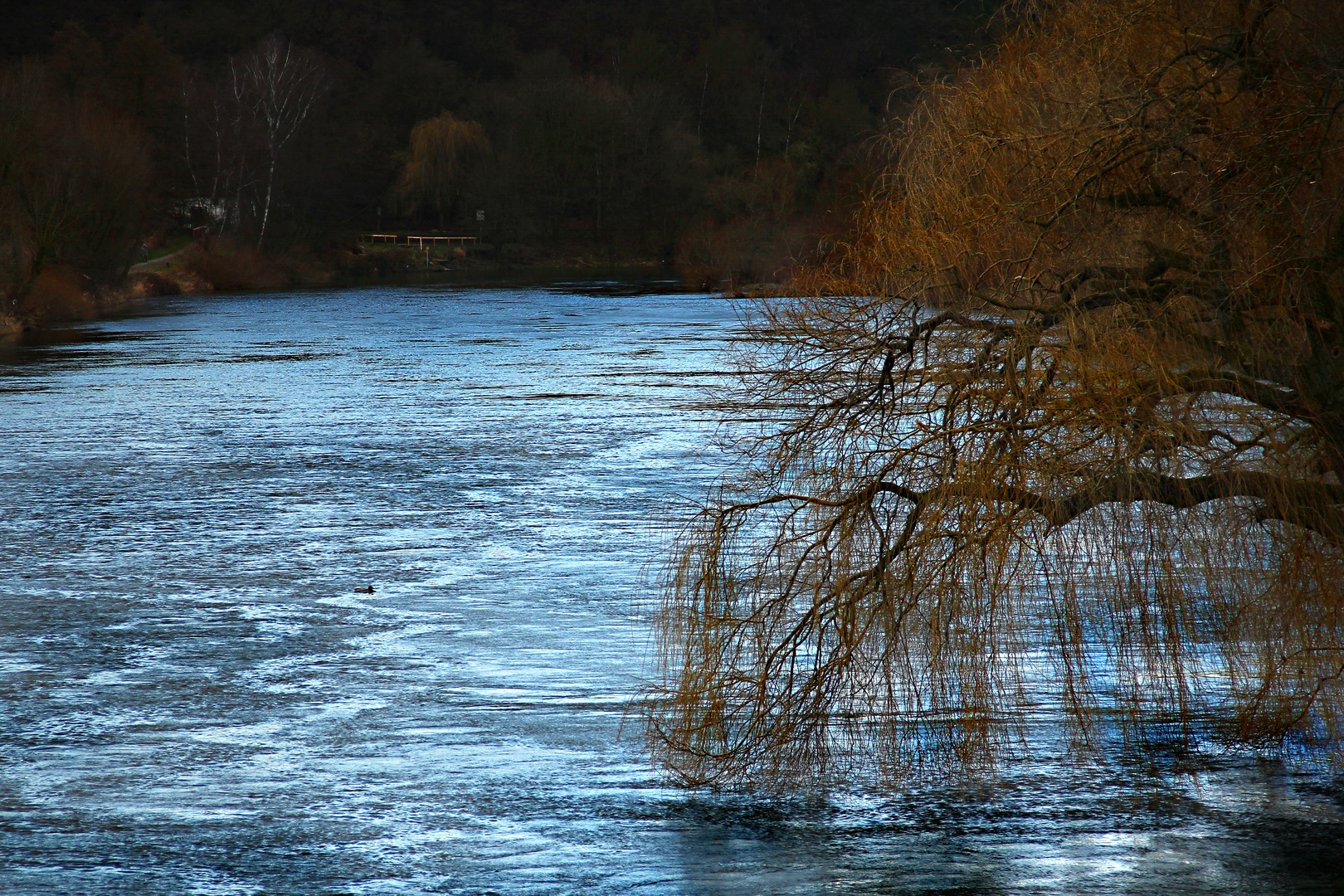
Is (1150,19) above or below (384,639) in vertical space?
above

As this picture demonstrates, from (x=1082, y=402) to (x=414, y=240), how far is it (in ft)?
295

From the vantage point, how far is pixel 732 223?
63875mm

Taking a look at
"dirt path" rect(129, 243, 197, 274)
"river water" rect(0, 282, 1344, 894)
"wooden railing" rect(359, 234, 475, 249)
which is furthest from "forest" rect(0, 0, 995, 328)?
"river water" rect(0, 282, 1344, 894)

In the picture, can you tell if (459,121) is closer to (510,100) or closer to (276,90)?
(510,100)

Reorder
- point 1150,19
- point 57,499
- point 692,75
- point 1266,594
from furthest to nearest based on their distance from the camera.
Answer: point 692,75
point 57,499
point 1150,19
point 1266,594

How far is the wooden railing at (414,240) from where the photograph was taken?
309ft

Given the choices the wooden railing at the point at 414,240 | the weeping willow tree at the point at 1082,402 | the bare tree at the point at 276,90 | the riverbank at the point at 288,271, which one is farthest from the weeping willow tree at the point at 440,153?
the weeping willow tree at the point at 1082,402

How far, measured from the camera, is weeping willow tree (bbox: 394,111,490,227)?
310 feet

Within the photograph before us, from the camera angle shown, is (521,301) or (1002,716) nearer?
(1002,716)

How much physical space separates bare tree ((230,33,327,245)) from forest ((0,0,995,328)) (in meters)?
0.19

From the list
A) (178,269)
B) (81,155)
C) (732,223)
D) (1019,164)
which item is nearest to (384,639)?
(1019,164)

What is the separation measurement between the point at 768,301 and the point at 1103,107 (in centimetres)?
236

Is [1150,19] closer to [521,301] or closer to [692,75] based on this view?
[521,301]

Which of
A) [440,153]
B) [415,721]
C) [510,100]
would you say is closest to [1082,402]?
[415,721]
